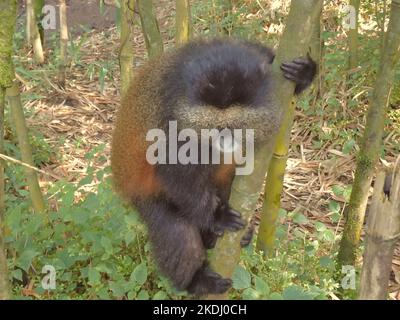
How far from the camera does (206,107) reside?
2.45 m

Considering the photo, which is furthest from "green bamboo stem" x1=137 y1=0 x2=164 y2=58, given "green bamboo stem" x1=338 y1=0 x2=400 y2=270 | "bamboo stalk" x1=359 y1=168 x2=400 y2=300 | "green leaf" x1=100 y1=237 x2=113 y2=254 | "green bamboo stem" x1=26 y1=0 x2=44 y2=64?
"green bamboo stem" x1=26 y1=0 x2=44 y2=64

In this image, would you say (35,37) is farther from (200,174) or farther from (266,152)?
(266,152)

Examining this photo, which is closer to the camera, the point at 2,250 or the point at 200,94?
the point at 2,250

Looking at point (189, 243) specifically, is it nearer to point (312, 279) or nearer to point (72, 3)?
point (312, 279)

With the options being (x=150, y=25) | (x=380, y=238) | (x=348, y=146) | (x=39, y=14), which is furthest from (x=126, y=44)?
(x=39, y=14)

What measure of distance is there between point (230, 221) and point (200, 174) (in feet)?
1.16

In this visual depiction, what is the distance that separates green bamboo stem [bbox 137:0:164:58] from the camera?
3.37 meters

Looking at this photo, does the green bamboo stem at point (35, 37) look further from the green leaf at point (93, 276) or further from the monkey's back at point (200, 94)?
the green leaf at point (93, 276)

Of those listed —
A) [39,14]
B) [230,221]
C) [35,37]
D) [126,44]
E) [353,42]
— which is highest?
[126,44]

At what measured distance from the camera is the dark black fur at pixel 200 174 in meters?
2.39

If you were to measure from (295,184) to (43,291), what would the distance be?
2437 millimetres

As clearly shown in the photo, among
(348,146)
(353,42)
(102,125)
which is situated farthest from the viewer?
(102,125)

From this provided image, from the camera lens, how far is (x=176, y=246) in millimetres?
3057
